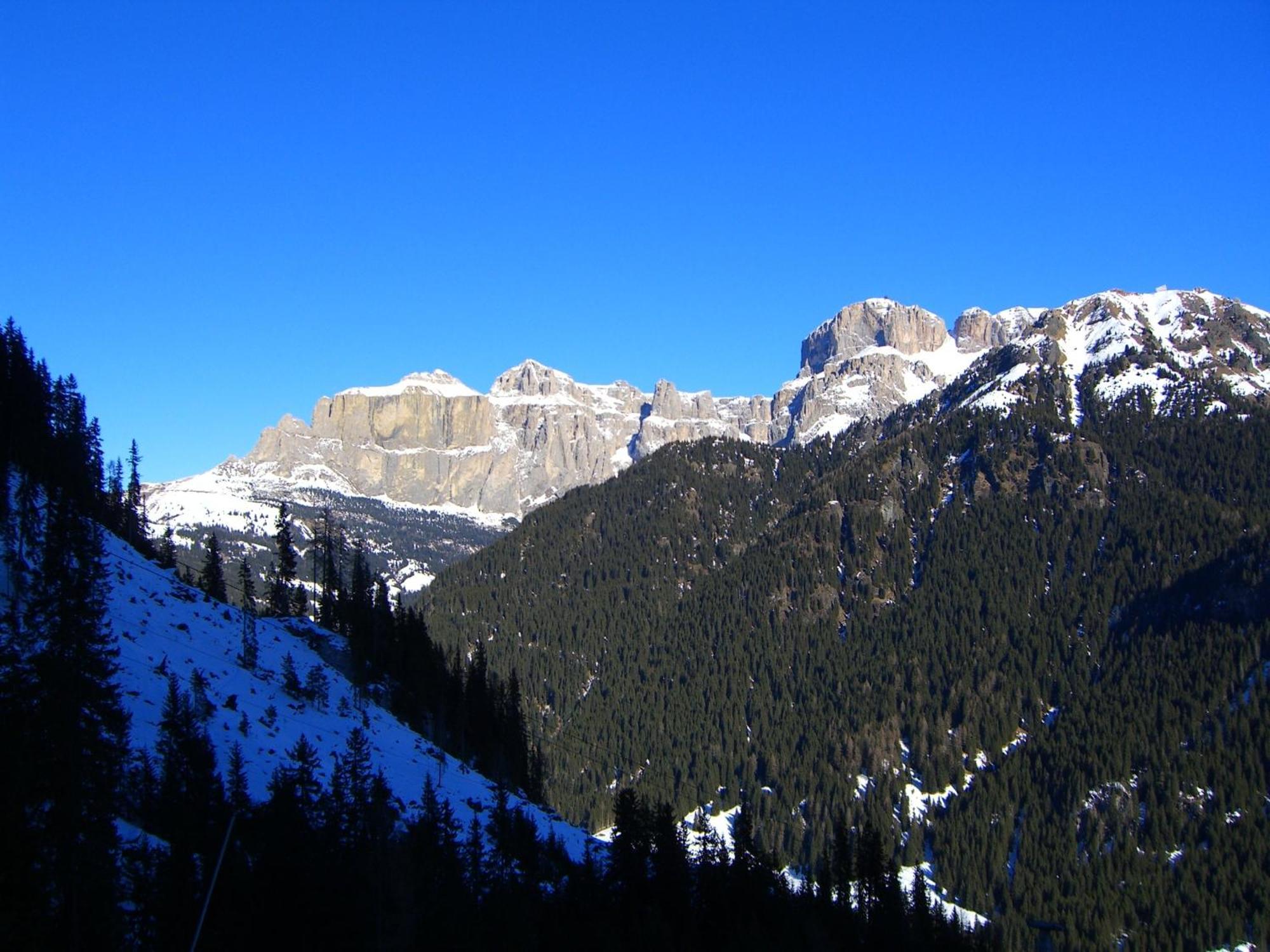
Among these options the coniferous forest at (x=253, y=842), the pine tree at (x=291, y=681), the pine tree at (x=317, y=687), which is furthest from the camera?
the pine tree at (x=317, y=687)

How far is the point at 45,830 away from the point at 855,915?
68.9m

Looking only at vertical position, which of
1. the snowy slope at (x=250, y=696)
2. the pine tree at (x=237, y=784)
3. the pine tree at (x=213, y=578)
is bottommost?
the pine tree at (x=237, y=784)

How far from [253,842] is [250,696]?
30.8 metres

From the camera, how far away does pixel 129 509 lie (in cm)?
13038

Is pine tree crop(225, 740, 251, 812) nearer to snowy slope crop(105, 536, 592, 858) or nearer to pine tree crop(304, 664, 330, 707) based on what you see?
snowy slope crop(105, 536, 592, 858)

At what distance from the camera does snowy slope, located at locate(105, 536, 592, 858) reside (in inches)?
2761

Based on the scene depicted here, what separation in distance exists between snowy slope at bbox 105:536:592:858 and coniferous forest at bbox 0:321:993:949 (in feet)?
5.48

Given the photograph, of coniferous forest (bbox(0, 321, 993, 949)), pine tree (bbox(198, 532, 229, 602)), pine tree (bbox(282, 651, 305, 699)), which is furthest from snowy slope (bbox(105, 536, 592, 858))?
pine tree (bbox(198, 532, 229, 602))

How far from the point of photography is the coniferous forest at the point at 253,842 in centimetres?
3403

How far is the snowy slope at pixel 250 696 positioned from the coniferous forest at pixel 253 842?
5.48ft

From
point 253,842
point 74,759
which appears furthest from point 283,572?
point 74,759

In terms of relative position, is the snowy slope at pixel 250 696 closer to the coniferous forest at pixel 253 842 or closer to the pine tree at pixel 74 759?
the coniferous forest at pixel 253 842

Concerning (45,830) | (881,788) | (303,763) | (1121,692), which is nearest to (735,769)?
(881,788)

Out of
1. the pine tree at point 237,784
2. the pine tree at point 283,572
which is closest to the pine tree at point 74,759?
the pine tree at point 237,784
